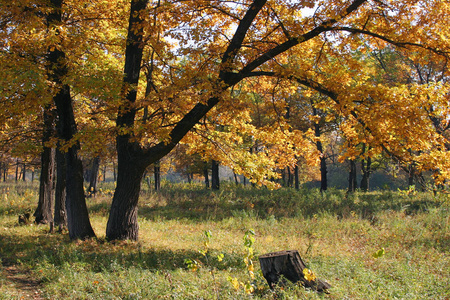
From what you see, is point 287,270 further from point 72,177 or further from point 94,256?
point 72,177

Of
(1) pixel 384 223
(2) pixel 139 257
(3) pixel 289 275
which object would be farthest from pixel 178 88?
(1) pixel 384 223

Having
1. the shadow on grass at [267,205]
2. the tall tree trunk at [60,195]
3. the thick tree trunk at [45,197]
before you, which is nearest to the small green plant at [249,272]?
the shadow on grass at [267,205]

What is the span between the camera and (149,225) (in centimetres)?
1263

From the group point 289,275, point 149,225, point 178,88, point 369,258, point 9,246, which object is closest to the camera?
point 289,275

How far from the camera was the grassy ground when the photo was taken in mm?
5664

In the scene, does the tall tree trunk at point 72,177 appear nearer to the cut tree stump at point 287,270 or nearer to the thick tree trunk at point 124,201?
the thick tree trunk at point 124,201

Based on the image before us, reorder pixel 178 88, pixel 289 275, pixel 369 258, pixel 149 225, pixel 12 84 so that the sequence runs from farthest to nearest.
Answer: pixel 149 225, pixel 369 258, pixel 178 88, pixel 12 84, pixel 289 275

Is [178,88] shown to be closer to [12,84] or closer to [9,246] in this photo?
[12,84]

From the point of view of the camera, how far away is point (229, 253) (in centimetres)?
850

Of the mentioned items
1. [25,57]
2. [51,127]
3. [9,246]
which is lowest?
[9,246]

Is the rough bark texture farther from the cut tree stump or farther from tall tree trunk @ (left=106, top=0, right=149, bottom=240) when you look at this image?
the cut tree stump

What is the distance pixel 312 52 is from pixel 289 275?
252 inches

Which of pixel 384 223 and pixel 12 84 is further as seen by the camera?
pixel 384 223

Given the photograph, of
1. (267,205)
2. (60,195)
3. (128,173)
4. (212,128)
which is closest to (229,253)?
(128,173)
